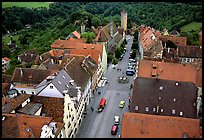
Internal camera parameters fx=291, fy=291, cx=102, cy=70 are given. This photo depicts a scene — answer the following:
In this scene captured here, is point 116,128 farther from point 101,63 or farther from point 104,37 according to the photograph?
point 104,37

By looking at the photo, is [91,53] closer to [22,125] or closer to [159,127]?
[22,125]

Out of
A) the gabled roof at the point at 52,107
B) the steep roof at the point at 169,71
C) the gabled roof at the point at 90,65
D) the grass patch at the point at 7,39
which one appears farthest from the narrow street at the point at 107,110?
the grass patch at the point at 7,39

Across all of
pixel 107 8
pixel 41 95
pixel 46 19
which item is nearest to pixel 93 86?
pixel 41 95

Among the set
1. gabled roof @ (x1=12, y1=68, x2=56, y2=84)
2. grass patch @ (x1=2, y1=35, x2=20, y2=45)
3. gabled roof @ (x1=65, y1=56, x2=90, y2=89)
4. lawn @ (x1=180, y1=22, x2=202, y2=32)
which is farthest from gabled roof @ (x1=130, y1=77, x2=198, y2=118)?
grass patch @ (x1=2, y1=35, x2=20, y2=45)

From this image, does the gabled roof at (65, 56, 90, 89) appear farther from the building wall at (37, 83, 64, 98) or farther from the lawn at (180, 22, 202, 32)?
the lawn at (180, 22, 202, 32)

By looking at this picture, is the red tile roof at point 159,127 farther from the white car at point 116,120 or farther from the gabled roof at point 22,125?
the white car at point 116,120
